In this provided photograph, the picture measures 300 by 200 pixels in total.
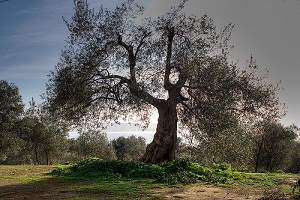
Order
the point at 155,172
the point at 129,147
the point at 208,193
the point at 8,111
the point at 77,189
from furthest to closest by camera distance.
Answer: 1. the point at 129,147
2. the point at 8,111
3. the point at 155,172
4. the point at 77,189
5. the point at 208,193

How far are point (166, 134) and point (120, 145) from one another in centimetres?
5466

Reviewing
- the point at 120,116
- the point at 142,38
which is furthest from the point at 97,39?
the point at 120,116

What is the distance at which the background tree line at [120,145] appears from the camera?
19.8 meters

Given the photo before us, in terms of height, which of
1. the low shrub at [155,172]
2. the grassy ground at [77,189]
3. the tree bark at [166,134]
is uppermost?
the tree bark at [166,134]

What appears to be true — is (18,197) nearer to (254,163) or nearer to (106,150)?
(254,163)

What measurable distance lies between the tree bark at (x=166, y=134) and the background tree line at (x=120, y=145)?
5.10ft

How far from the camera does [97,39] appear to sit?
20.4 m

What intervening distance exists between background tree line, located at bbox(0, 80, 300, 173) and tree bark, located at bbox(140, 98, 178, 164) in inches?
61.2

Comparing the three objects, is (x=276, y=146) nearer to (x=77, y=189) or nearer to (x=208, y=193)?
(x=208, y=193)

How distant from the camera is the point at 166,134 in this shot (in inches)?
837

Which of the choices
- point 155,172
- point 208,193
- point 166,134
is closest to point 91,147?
point 166,134

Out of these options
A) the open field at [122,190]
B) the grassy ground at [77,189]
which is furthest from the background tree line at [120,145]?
the grassy ground at [77,189]

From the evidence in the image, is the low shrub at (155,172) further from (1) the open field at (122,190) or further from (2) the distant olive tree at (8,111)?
(2) the distant olive tree at (8,111)

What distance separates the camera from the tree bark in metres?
21.2
